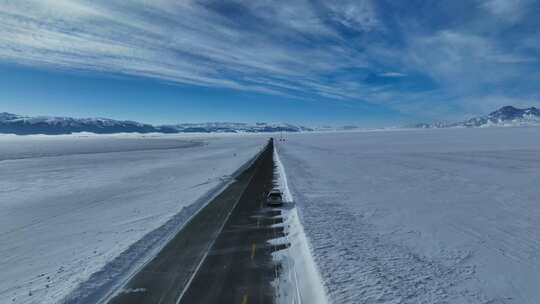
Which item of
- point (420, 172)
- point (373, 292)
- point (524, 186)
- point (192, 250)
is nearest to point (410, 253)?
point (373, 292)

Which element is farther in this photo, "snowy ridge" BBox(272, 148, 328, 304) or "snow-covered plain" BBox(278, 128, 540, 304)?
"snow-covered plain" BBox(278, 128, 540, 304)

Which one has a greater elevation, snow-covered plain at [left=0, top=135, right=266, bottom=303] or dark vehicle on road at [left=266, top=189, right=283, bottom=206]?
dark vehicle on road at [left=266, top=189, right=283, bottom=206]

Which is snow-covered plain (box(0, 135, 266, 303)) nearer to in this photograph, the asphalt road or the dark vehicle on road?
the asphalt road

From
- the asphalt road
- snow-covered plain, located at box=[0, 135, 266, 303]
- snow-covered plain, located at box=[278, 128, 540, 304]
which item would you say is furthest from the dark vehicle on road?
snow-covered plain, located at box=[0, 135, 266, 303]

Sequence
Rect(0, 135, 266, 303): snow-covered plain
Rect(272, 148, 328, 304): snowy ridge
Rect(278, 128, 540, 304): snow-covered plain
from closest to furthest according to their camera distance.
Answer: Rect(272, 148, 328, 304): snowy ridge, Rect(278, 128, 540, 304): snow-covered plain, Rect(0, 135, 266, 303): snow-covered plain

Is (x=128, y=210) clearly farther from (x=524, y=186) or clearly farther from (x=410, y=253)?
(x=524, y=186)

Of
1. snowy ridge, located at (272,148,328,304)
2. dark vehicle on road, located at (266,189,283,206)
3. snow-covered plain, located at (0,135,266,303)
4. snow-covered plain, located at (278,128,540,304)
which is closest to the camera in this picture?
snowy ridge, located at (272,148,328,304)
